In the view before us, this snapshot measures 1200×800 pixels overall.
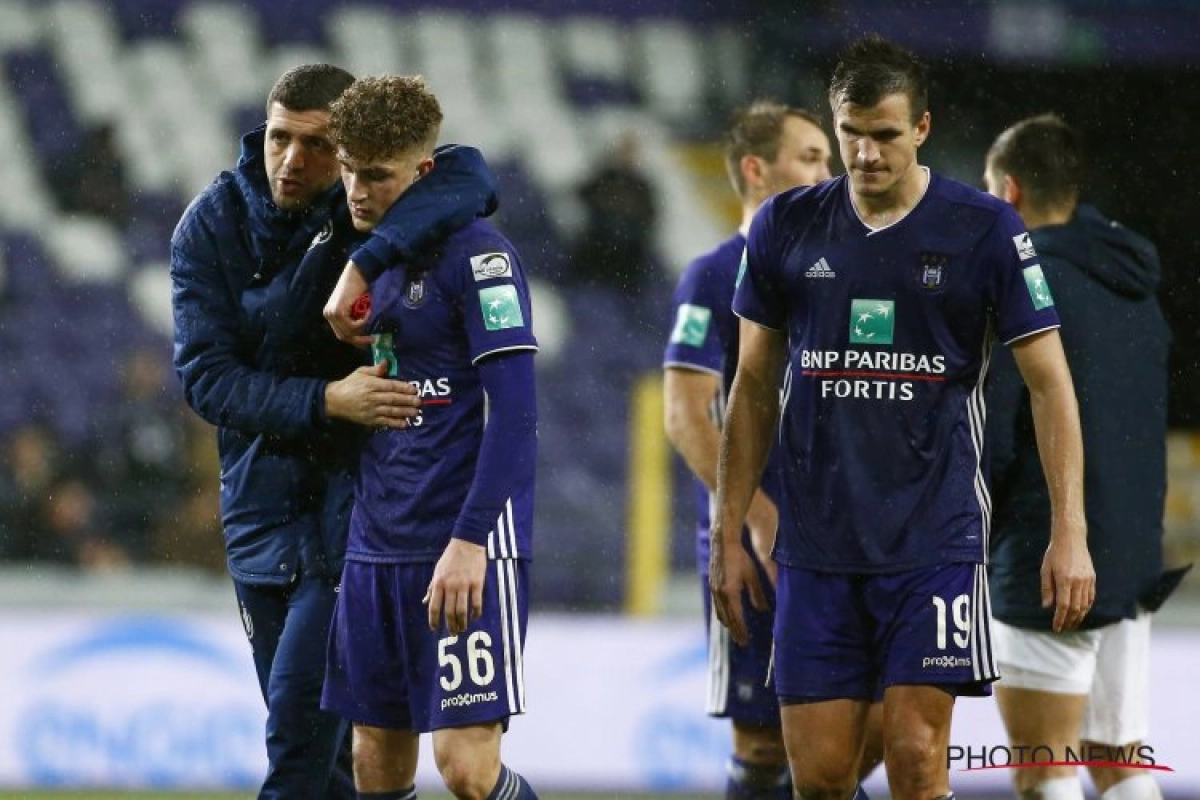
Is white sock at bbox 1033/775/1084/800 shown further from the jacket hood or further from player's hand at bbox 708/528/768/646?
the jacket hood

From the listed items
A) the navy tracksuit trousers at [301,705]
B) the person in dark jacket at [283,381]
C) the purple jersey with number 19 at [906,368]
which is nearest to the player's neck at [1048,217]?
the purple jersey with number 19 at [906,368]

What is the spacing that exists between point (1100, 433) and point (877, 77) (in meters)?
1.45

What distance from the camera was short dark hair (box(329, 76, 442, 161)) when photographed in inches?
165

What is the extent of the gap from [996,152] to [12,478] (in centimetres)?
771

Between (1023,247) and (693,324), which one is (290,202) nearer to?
(693,324)

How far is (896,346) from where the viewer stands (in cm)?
424

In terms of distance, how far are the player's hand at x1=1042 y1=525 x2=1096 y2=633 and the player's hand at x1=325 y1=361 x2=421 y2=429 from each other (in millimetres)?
1450

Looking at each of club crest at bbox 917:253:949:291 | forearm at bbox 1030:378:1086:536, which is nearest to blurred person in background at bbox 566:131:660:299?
club crest at bbox 917:253:949:291

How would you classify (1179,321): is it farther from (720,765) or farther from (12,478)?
(12,478)

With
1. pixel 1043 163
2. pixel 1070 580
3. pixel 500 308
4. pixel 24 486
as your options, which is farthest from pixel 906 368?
pixel 24 486

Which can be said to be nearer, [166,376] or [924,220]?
[924,220]

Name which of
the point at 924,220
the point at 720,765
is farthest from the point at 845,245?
the point at 720,765

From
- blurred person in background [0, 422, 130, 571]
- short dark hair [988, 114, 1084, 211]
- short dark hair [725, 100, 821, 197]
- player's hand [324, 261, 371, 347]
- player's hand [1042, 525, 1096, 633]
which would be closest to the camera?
player's hand [1042, 525, 1096, 633]

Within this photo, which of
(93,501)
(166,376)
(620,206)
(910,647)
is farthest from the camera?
(620,206)
